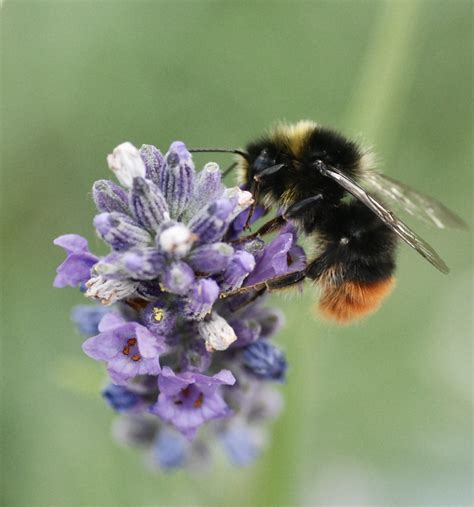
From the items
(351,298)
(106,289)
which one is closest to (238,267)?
(106,289)

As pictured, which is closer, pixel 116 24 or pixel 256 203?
pixel 256 203

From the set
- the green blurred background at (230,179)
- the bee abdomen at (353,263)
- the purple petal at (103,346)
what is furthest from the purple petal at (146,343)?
the green blurred background at (230,179)

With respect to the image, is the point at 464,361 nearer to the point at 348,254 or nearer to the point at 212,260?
the point at 348,254

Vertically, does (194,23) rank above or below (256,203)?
above

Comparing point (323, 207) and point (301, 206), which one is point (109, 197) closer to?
point (301, 206)

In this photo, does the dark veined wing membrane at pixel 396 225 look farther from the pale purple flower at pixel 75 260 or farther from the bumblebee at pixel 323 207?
the pale purple flower at pixel 75 260

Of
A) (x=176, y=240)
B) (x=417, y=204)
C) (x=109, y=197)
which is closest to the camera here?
(x=176, y=240)

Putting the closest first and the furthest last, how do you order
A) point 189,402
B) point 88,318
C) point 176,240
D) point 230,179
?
point 176,240 → point 189,402 → point 88,318 → point 230,179

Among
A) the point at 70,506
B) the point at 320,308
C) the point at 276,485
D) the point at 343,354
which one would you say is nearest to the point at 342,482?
the point at 343,354
